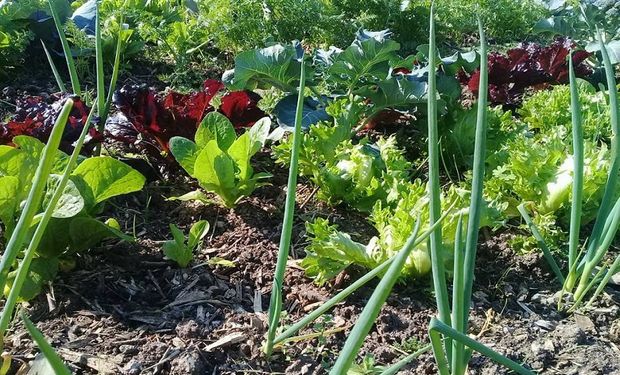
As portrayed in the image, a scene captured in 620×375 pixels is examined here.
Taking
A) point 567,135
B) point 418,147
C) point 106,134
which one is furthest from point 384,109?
point 106,134

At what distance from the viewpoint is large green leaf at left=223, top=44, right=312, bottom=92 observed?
2.59 metres

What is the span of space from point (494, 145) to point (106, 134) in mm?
1543

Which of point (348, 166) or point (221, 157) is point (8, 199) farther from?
point (348, 166)

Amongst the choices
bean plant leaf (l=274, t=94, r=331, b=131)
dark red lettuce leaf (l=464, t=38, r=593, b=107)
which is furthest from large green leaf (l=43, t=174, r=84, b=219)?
dark red lettuce leaf (l=464, t=38, r=593, b=107)

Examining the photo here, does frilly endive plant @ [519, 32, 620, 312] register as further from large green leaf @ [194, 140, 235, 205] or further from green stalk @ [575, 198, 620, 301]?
large green leaf @ [194, 140, 235, 205]

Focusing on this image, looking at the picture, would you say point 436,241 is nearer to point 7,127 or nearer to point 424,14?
point 7,127

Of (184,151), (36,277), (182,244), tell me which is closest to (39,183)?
(36,277)

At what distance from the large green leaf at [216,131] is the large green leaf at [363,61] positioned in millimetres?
542

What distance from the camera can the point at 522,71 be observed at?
3309mm

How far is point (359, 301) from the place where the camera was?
1.91 metres

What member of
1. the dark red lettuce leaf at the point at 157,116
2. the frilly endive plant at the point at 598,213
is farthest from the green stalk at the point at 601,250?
the dark red lettuce leaf at the point at 157,116

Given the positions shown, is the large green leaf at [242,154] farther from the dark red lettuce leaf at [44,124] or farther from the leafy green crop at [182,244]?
the dark red lettuce leaf at [44,124]

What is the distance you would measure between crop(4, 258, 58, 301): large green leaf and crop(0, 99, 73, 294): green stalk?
1.96ft

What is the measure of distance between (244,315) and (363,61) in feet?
3.91
